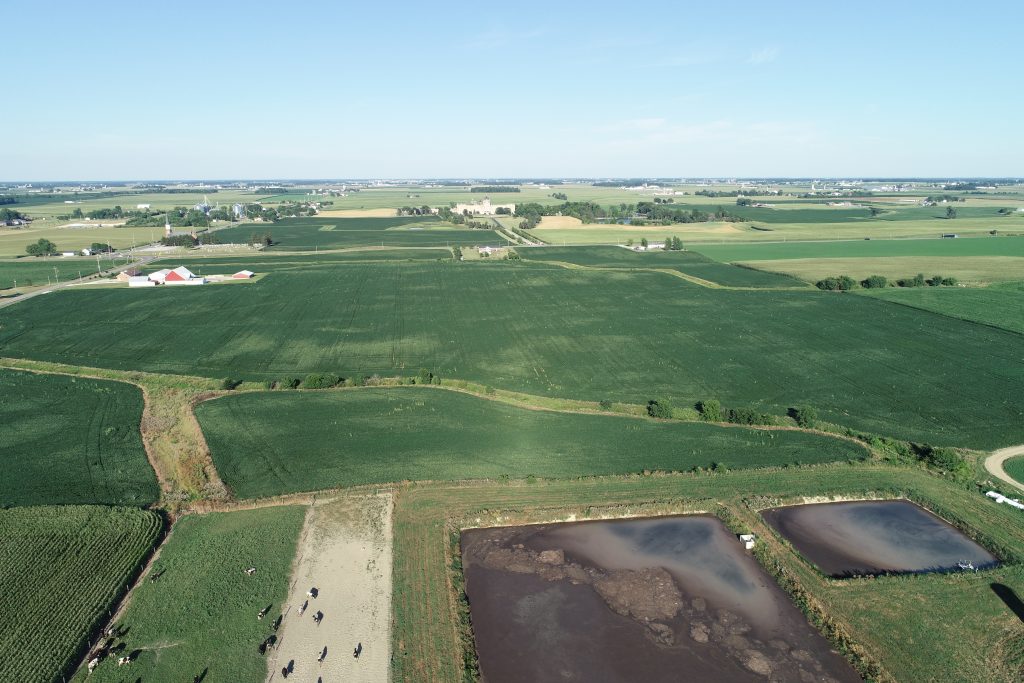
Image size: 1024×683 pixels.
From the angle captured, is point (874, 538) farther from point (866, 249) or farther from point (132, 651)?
point (866, 249)

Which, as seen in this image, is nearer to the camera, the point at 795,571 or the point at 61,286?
the point at 795,571

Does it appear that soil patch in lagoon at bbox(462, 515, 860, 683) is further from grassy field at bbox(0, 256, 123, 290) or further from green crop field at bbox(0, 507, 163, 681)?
grassy field at bbox(0, 256, 123, 290)

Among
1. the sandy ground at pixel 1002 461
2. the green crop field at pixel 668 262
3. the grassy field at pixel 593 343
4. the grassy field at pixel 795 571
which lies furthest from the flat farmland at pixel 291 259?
the sandy ground at pixel 1002 461

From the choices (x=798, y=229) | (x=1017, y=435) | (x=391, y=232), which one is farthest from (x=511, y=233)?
(x=1017, y=435)

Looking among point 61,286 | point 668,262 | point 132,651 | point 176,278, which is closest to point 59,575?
point 132,651

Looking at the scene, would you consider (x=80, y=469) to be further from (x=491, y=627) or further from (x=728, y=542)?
(x=728, y=542)

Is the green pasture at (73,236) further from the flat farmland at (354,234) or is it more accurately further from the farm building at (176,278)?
the farm building at (176,278)
